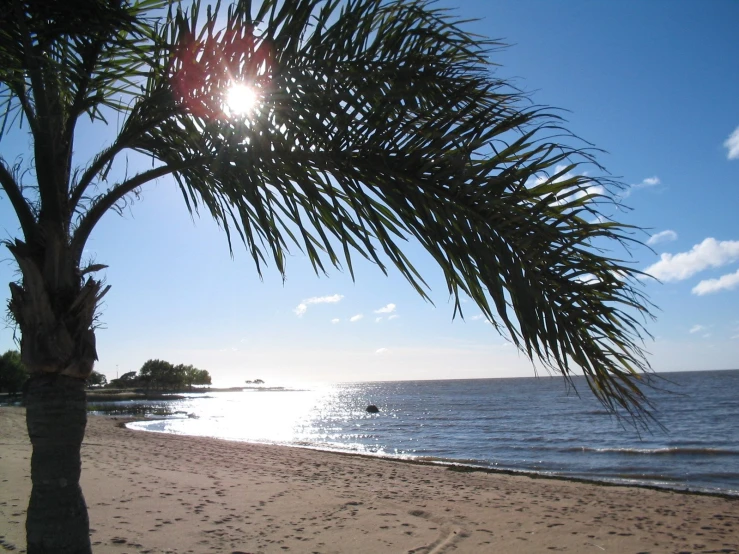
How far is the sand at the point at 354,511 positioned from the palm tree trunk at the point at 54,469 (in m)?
3.28

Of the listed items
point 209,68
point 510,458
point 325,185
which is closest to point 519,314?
point 325,185

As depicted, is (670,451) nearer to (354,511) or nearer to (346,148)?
(354,511)

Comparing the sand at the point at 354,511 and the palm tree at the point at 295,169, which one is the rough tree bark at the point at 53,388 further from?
the sand at the point at 354,511

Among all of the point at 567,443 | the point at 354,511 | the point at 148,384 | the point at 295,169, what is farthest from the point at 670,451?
the point at 148,384

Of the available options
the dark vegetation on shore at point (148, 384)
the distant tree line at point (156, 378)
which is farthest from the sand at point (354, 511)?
the distant tree line at point (156, 378)

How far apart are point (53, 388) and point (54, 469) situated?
1.19 feet

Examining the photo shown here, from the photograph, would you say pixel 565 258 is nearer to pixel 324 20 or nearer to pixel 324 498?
pixel 324 20

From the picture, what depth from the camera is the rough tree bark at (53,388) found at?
2.44m

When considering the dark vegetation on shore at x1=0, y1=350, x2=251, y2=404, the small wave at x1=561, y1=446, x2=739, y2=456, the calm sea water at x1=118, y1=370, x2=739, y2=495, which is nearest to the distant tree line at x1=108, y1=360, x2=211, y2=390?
the dark vegetation on shore at x1=0, y1=350, x2=251, y2=404

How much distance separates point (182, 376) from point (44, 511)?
385 feet

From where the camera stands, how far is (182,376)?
11206 cm

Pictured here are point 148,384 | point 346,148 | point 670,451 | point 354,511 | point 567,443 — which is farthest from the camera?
point 148,384

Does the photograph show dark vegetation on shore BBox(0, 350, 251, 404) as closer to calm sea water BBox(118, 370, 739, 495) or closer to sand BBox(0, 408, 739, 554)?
calm sea water BBox(118, 370, 739, 495)

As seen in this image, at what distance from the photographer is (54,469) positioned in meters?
2.46
